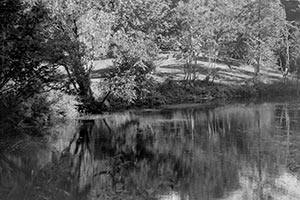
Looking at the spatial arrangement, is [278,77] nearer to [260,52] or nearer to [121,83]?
[260,52]

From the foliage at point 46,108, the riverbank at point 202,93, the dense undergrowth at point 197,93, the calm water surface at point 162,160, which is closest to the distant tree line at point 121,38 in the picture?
the foliage at point 46,108

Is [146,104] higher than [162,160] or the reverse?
the reverse

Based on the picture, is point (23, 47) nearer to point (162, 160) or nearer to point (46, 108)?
point (162, 160)

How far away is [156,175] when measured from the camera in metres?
14.3

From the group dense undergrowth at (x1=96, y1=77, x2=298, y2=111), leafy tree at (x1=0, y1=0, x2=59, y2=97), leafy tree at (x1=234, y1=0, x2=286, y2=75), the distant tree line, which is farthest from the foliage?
leafy tree at (x1=234, y1=0, x2=286, y2=75)

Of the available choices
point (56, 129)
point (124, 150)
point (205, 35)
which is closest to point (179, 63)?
point (205, 35)

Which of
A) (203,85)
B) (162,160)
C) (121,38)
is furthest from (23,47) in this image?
(203,85)

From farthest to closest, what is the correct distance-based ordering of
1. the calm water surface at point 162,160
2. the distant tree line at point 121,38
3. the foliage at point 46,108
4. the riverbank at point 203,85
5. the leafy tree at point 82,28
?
the riverbank at point 203,85 → the leafy tree at point 82,28 → the foliage at point 46,108 → the distant tree line at point 121,38 → the calm water surface at point 162,160

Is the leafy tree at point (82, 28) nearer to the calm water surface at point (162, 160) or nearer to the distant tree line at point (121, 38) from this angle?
the distant tree line at point (121, 38)

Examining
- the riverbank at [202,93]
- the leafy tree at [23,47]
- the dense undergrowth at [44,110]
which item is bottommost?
the riverbank at [202,93]

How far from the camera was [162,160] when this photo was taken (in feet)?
55.9

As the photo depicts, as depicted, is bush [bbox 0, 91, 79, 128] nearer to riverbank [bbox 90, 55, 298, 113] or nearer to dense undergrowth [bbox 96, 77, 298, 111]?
dense undergrowth [bbox 96, 77, 298, 111]

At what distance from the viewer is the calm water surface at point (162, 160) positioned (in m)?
11.2

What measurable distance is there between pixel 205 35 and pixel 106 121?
61.0 ft
